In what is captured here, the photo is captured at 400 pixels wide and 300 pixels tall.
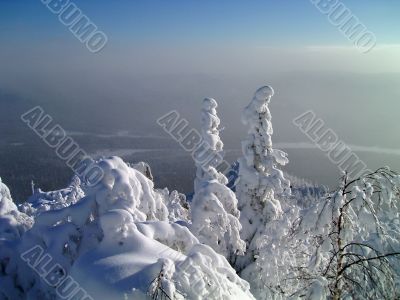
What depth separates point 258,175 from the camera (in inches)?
852

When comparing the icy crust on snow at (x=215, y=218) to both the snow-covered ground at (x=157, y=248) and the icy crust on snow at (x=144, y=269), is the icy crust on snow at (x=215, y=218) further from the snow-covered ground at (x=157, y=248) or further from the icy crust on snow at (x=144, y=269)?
the icy crust on snow at (x=144, y=269)

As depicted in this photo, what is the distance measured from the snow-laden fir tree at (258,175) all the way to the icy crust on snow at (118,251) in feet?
33.0

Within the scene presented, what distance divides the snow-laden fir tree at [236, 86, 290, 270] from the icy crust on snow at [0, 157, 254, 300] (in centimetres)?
1005

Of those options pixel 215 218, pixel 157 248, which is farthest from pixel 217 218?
pixel 157 248

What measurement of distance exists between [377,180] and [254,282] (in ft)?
49.8

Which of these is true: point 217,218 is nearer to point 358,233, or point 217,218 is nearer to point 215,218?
point 215,218

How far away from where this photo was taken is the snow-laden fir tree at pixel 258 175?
70.3 ft

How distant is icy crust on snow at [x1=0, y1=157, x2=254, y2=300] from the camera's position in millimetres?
7078

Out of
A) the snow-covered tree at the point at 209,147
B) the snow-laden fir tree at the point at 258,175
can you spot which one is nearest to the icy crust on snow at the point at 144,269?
the snow-laden fir tree at the point at 258,175

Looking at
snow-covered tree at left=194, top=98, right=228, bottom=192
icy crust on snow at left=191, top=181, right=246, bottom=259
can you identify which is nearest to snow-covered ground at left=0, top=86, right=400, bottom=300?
icy crust on snow at left=191, top=181, right=246, bottom=259

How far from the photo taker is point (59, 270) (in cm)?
1006

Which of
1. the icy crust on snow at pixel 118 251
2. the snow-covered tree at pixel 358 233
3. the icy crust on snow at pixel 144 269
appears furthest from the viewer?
the snow-covered tree at pixel 358 233

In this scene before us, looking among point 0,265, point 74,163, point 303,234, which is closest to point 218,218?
point 74,163

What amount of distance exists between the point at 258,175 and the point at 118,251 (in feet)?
46.6
